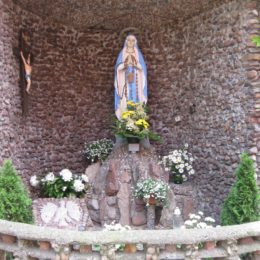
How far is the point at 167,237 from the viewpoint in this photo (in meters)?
3.30

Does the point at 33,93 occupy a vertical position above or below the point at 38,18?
below

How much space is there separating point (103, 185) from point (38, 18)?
3729 mm

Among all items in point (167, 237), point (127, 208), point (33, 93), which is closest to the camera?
point (167, 237)

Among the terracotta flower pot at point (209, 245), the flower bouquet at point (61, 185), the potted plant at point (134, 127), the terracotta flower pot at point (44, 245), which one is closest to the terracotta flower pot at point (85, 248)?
the terracotta flower pot at point (44, 245)

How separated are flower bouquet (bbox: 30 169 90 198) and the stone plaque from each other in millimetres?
257

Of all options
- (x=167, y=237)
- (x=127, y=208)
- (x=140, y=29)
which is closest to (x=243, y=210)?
(x=127, y=208)

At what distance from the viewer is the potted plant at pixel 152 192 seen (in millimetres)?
6664

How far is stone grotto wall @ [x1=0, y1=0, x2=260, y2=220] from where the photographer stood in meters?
6.68

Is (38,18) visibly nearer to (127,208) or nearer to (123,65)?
(123,65)

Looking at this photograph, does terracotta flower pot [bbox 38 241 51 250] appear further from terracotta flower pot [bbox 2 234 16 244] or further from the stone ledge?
terracotta flower pot [bbox 2 234 16 244]

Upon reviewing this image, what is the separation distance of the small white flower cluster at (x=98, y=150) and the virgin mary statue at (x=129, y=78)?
80cm

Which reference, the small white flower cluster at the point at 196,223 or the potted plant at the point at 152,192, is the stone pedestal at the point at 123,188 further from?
the small white flower cluster at the point at 196,223

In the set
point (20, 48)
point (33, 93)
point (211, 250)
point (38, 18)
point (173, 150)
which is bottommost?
point (211, 250)

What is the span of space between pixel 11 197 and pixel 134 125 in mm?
2957
